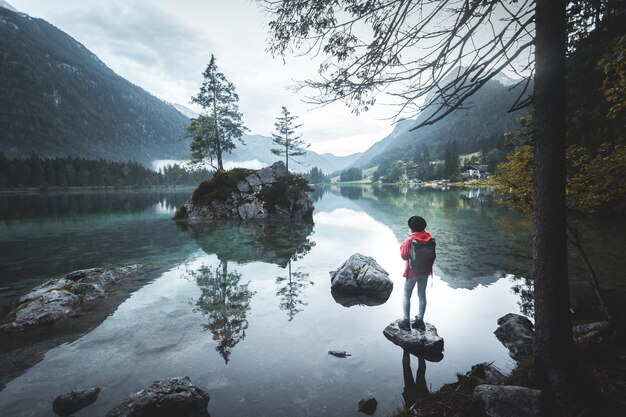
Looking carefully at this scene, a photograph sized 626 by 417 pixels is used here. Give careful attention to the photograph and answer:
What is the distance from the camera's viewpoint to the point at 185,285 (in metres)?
12.8

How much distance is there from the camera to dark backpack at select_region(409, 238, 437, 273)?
24.7 ft

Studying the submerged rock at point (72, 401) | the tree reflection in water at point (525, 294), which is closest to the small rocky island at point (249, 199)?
the tree reflection in water at point (525, 294)

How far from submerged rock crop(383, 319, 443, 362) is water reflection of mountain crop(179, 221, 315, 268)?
893cm

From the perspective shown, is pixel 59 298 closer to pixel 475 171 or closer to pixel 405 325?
pixel 405 325

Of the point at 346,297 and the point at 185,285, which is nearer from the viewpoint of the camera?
the point at 346,297

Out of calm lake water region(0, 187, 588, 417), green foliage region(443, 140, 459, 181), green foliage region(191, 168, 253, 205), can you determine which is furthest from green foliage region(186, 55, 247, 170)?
green foliage region(443, 140, 459, 181)

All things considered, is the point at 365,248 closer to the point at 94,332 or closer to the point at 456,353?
the point at 456,353

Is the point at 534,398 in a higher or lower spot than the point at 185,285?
higher

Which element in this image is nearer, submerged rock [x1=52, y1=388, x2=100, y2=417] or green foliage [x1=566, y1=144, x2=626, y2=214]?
submerged rock [x1=52, y1=388, x2=100, y2=417]

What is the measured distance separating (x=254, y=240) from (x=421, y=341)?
1707cm

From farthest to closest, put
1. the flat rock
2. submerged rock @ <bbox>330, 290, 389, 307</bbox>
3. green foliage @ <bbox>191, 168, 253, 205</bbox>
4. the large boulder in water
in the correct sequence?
green foliage @ <bbox>191, 168, 253, 205</bbox>
the large boulder in water
submerged rock @ <bbox>330, 290, 389, 307</bbox>
the flat rock

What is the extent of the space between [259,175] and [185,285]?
2565 centimetres

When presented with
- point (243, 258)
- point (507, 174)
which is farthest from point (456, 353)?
point (243, 258)

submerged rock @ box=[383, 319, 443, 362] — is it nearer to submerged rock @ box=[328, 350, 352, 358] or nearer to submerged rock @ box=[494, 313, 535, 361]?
submerged rock @ box=[328, 350, 352, 358]
